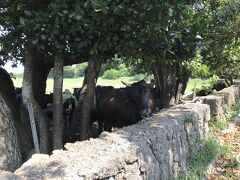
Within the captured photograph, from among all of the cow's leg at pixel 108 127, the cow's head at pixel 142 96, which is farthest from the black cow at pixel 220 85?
the cow's head at pixel 142 96

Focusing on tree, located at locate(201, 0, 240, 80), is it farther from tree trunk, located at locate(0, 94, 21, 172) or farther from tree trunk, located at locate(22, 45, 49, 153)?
tree trunk, located at locate(0, 94, 21, 172)

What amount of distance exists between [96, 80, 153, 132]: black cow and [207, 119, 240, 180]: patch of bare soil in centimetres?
196

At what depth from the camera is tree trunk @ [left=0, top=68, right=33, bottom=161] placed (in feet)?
23.4

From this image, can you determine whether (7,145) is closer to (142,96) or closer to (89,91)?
(89,91)

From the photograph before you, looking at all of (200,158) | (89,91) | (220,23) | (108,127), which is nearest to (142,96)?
(108,127)

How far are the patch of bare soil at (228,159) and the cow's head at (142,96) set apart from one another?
6.31 feet

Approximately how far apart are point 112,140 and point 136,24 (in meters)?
1.89

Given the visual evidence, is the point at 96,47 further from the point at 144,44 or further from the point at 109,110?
the point at 109,110

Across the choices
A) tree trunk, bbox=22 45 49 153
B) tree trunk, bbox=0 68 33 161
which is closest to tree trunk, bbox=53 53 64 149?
tree trunk, bbox=22 45 49 153

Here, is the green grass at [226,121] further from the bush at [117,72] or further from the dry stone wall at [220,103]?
the bush at [117,72]

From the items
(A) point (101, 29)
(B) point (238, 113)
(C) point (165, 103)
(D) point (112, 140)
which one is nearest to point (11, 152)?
(D) point (112, 140)

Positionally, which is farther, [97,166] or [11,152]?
[11,152]

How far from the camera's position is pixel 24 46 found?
7469 mm

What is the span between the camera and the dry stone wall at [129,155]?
4.29m
